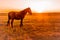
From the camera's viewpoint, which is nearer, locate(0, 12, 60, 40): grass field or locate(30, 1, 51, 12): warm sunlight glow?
locate(0, 12, 60, 40): grass field

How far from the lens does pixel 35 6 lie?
167cm

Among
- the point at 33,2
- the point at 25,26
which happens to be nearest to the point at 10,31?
the point at 25,26

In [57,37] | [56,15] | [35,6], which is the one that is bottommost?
[57,37]

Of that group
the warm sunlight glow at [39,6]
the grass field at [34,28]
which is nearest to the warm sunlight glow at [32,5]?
the warm sunlight glow at [39,6]

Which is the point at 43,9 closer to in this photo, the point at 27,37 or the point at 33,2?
the point at 33,2

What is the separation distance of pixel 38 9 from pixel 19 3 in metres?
0.24

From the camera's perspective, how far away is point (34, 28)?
1.36 meters

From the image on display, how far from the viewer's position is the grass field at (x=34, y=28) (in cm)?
123

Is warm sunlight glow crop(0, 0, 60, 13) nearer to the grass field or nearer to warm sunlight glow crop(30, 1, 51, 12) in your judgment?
warm sunlight glow crop(30, 1, 51, 12)

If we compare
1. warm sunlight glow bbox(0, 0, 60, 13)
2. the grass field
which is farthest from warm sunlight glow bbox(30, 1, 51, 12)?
the grass field

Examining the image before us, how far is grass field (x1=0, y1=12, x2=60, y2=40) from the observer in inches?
48.6

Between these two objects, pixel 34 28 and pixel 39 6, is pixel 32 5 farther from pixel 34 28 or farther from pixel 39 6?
pixel 34 28

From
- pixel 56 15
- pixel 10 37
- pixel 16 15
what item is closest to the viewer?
pixel 10 37

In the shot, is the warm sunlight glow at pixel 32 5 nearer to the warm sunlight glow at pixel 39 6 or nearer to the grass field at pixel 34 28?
the warm sunlight glow at pixel 39 6
